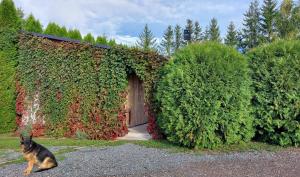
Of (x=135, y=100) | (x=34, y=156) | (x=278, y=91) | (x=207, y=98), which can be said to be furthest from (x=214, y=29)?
(x=34, y=156)

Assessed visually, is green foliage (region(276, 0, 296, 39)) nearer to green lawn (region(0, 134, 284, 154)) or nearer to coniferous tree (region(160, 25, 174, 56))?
green lawn (region(0, 134, 284, 154))

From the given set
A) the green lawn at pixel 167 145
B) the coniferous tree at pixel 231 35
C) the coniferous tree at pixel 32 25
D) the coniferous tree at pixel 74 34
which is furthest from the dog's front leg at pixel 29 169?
the coniferous tree at pixel 231 35

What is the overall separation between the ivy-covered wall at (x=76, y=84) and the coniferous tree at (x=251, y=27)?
106ft

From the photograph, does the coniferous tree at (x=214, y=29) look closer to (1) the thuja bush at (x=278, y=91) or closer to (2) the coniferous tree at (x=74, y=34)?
(2) the coniferous tree at (x=74, y=34)

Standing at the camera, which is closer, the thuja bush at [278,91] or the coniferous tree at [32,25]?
the thuja bush at [278,91]

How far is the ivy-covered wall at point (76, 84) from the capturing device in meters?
8.23

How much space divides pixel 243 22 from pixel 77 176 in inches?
1588

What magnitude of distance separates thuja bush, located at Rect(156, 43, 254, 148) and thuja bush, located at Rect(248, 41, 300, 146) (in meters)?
0.45

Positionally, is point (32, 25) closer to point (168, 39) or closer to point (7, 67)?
point (7, 67)

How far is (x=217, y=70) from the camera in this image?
666cm

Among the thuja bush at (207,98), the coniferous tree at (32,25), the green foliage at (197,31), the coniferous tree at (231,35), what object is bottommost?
the thuja bush at (207,98)

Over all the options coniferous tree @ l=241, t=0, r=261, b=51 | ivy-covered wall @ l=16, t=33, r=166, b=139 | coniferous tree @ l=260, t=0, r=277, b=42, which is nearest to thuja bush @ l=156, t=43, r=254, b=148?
ivy-covered wall @ l=16, t=33, r=166, b=139

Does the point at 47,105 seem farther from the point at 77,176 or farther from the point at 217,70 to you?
the point at 217,70

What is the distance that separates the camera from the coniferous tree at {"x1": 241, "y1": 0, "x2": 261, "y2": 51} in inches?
1481
